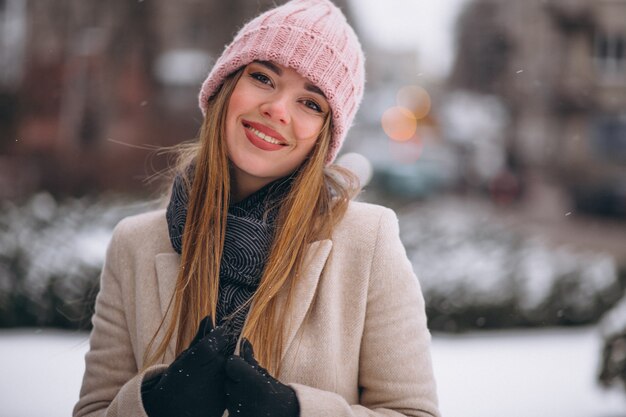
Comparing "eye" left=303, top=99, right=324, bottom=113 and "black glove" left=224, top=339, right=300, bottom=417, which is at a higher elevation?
"eye" left=303, top=99, right=324, bottom=113

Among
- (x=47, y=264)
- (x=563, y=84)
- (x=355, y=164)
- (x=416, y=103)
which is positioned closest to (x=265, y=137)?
(x=355, y=164)

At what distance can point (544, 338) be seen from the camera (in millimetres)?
5703

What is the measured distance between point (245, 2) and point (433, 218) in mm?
8351

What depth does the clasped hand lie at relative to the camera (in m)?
1.53

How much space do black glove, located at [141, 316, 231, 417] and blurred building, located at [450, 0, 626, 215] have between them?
86.2 ft

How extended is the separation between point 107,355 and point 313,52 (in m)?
1.09

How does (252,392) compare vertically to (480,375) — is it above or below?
above

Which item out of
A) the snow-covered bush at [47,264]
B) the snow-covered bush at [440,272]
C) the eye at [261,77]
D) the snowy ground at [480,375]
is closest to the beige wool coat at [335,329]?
the eye at [261,77]

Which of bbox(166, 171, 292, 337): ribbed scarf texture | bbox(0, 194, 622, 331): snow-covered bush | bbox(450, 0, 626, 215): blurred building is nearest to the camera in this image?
bbox(166, 171, 292, 337): ribbed scarf texture

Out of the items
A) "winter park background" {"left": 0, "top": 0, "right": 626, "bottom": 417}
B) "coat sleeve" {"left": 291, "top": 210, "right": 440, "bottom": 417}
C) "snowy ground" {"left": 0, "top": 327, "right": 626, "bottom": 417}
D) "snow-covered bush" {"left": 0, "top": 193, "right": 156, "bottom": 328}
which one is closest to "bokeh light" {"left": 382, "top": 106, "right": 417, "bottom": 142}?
"winter park background" {"left": 0, "top": 0, "right": 626, "bottom": 417}

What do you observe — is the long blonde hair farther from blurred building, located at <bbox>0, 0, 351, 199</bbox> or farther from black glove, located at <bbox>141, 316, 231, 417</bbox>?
blurred building, located at <bbox>0, 0, 351, 199</bbox>

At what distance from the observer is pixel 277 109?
5.97 ft

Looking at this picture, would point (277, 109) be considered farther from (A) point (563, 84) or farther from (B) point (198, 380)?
(A) point (563, 84)

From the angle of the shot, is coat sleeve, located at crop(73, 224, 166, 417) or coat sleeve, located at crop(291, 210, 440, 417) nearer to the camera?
coat sleeve, located at crop(291, 210, 440, 417)
